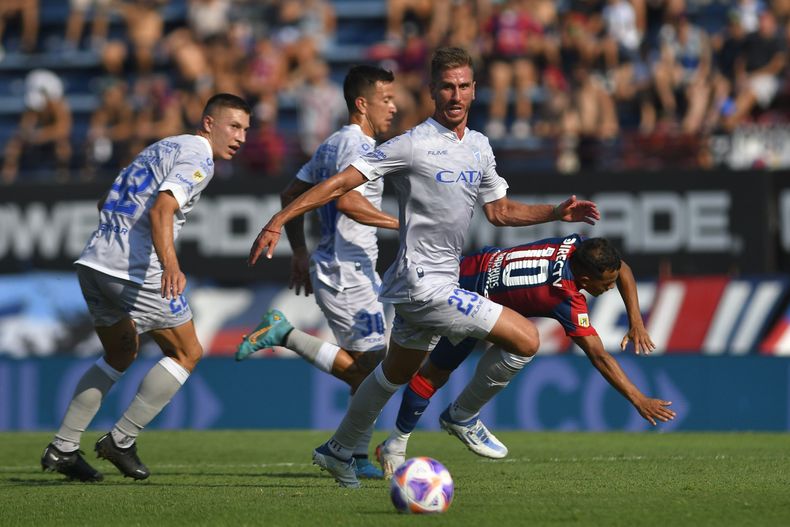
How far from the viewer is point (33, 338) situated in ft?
57.4

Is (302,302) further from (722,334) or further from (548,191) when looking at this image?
(722,334)

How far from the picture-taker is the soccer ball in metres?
6.46

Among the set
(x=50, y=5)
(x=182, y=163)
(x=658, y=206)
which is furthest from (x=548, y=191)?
(x=50, y=5)

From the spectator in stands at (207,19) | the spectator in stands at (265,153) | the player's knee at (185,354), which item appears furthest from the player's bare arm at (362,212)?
the spectator in stands at (207,19)

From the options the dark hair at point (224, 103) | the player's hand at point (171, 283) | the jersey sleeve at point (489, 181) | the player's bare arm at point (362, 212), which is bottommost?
the player's hand at point (171, 283)

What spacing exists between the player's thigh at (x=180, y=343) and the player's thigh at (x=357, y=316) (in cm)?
121

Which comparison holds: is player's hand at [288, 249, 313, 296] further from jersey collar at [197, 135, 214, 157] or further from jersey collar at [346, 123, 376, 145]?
jersey collar at [197, 135, 214, 157]

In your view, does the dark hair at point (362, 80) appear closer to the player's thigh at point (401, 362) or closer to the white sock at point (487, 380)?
the white sock at point (487, 380)

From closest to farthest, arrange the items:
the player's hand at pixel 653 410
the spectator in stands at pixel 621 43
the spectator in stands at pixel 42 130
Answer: the player's hand at pixel 653 410 → the spectator in stands at pixel 621 43 → the spectator in stands at pixel 42 130

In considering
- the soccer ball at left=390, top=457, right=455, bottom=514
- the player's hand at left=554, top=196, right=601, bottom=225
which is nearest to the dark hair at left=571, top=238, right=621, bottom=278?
the player's hand at left=554, top=196, right=601, bottom=225

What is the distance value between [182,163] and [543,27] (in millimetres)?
11901

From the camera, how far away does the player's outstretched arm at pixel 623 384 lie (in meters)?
7.51

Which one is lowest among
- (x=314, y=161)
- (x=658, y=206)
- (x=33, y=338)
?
(x=33, y=338)

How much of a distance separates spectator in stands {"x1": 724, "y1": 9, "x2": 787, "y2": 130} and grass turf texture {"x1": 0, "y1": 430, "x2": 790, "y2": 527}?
6.66m
